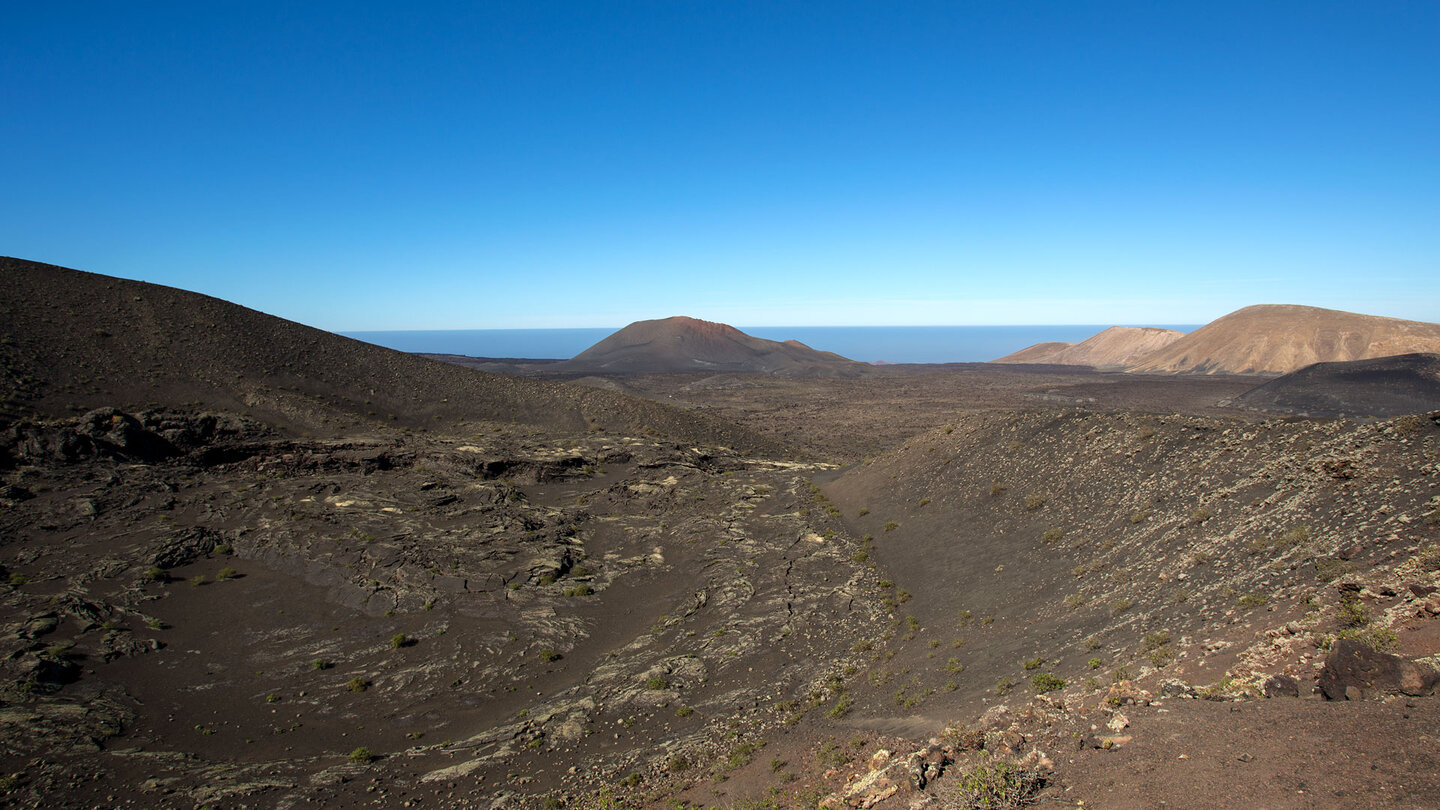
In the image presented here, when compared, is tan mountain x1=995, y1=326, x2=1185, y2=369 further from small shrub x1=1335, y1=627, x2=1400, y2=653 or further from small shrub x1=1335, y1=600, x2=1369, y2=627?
small shrub x1=1335, y1=627, x2=1400, y2=653

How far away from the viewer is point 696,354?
158875 mm

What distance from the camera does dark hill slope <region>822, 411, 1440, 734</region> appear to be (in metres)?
10.1

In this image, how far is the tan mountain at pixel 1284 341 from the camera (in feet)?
308

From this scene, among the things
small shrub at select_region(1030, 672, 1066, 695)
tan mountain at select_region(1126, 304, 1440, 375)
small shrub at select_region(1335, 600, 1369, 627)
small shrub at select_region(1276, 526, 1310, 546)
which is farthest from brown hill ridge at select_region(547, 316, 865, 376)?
small shrub at select_region(1335, 600, 1369, 627)

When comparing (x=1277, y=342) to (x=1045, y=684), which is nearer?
(x=1045, y=684)

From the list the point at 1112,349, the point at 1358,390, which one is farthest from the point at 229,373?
the point at 1112,349

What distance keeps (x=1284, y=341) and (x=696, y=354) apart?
4561 inches

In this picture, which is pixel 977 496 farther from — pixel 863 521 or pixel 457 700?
pixel 457 700

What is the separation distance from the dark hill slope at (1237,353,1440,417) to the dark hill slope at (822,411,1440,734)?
59792 millimetres

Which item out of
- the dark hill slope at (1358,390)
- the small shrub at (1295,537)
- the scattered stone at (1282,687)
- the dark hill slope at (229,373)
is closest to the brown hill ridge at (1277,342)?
the dark hill slope at (1358,390)

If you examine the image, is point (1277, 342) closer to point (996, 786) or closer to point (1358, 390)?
point (1358, 390)

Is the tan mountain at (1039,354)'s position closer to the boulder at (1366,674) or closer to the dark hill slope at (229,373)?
the dark hill slope at (229,373)

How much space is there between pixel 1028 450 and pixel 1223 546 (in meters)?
11.4

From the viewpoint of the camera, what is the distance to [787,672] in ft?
50.3
